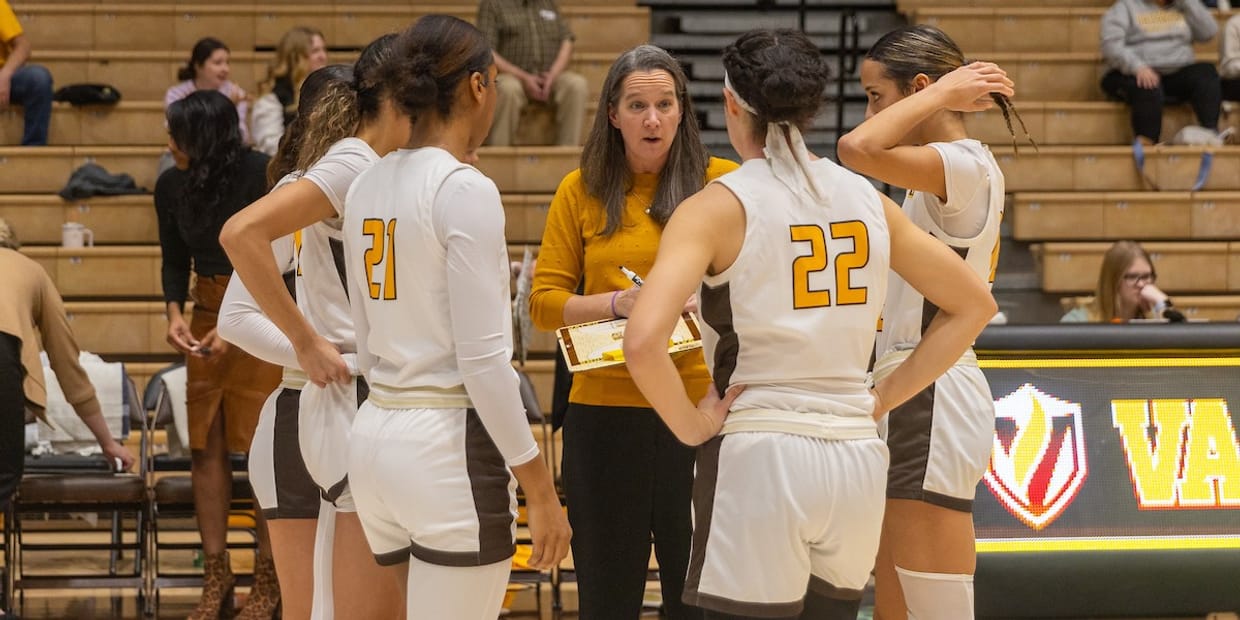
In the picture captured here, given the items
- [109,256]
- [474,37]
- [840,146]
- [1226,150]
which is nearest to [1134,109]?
[1226,150]

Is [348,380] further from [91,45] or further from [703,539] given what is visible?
[91,45]

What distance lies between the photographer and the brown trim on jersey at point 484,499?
93.7 inches

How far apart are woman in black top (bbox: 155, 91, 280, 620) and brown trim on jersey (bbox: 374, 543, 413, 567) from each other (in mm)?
2458

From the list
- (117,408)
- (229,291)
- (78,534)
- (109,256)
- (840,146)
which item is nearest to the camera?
(840,146)

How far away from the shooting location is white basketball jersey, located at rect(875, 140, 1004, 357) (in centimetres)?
283

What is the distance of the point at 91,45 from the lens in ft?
31.9

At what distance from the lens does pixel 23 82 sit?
8.66 meters

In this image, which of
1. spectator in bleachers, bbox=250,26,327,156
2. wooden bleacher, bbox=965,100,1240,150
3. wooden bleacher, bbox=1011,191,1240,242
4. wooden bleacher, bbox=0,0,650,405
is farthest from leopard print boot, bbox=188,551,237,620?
wooden bleacher, bbox=965,100,1240,150

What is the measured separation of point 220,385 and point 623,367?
7.55 feet

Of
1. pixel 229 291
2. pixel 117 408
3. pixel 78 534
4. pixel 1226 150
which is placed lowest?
pixel 78 534

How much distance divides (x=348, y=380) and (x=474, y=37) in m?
0.76

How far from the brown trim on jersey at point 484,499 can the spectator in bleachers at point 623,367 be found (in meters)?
0.76

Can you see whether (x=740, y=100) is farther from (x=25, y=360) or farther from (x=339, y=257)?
(x=25, y=360)

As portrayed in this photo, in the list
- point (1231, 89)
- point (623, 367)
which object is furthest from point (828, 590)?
point (1231, 89)
